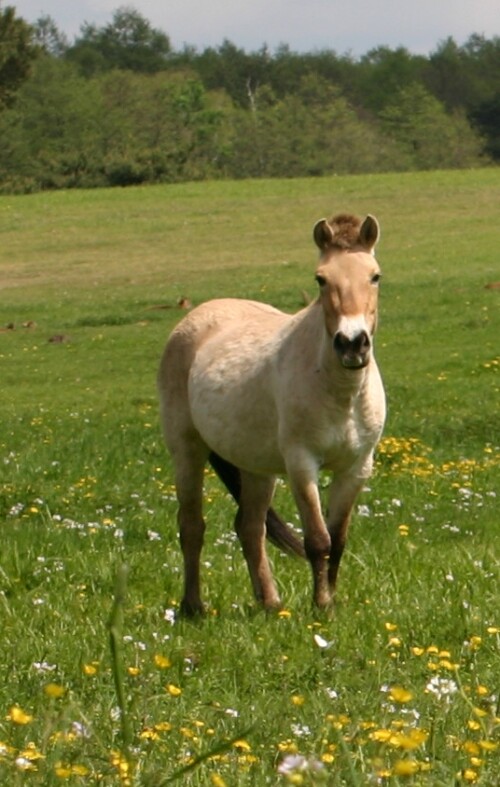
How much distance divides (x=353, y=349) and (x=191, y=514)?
1.85 m

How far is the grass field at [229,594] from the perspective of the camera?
11.9 feet

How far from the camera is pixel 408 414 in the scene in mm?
15875

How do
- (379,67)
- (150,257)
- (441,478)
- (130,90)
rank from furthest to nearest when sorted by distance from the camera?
(379,67) → (130,90) → (150,257) → (441,478)

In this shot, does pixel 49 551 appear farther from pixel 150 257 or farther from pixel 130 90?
pixel 130 90

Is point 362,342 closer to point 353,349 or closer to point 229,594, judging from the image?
point 353,349

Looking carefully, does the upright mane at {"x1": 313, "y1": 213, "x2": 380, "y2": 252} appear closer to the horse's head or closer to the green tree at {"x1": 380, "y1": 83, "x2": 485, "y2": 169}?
the horse's head

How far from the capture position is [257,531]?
24.5 feet

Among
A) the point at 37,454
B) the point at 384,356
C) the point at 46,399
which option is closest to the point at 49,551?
the point at 37,454

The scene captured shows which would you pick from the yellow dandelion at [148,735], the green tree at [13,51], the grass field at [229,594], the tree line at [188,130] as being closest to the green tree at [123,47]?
the tree line at [188,130]

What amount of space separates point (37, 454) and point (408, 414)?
455 centimetres

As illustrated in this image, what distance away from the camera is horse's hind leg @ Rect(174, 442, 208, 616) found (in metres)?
7.33

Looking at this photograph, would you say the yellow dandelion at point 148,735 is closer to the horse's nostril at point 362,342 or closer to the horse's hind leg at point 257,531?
the horse's nostril at point 362,342

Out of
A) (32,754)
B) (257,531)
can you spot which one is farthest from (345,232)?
(32,754)

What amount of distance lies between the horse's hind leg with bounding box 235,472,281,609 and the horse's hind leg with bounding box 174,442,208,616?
0.74 ft
